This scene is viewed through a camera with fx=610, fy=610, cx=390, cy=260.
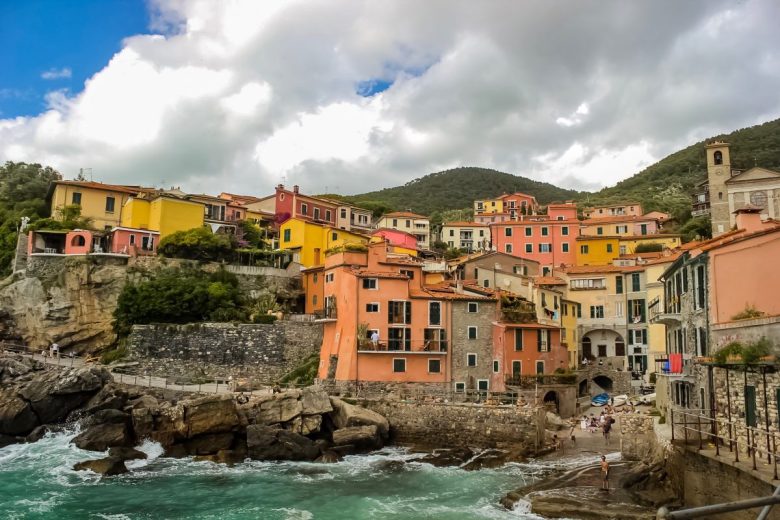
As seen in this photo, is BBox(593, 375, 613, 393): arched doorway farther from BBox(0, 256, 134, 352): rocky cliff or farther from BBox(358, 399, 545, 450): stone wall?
BBox(0, 256, 134, 352): rocky cliff

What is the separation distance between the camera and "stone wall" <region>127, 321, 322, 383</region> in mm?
42375

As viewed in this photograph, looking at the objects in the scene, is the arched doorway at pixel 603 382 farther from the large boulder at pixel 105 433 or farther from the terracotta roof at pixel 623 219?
the large boulder at pixel 105 433

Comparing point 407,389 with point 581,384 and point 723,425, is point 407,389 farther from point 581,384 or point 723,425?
point 723,425

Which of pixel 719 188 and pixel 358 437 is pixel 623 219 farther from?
pixel 358 437

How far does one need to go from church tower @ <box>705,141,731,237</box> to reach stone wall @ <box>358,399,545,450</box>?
1442 inches

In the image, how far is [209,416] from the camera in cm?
3166

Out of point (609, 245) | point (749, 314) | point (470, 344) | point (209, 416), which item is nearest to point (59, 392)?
point (209, 416)

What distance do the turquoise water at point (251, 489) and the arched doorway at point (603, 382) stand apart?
71.6 feet

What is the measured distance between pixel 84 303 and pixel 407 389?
25548 millimetres

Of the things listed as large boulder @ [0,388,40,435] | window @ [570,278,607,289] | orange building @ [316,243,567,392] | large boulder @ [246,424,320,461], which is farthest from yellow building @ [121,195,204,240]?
window @ [570,278,607,289]

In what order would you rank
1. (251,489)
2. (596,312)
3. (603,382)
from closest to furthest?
(251,489) < (603,382) < (596,312)

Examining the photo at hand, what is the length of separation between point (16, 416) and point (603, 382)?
1599 inches

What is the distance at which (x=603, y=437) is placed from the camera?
110 ft

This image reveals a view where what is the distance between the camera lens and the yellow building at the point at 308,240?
180 ft
